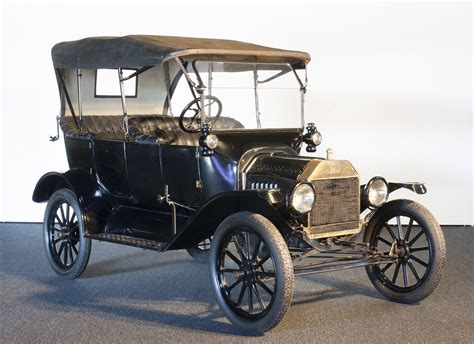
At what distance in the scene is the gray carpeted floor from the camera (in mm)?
4383

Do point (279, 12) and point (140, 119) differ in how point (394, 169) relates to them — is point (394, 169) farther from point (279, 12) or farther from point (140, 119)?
point (140, 119)

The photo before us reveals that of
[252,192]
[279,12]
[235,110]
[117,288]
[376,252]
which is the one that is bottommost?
[117,288]

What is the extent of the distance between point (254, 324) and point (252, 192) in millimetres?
761

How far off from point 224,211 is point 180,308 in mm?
697

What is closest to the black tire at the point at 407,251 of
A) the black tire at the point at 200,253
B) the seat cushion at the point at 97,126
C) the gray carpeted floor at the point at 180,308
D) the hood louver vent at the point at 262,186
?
the gray carpeted floor at the point at 180,308

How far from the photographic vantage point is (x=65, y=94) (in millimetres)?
6270

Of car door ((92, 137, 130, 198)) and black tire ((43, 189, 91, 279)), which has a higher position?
car door ((92, 137, 130, 198))

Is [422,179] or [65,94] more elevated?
[65,94]

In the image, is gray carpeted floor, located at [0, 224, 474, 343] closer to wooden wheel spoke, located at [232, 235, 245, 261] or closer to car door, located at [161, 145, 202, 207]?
wooden wheel spoke, located at [232, 235, 245, 261]

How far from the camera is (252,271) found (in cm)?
450

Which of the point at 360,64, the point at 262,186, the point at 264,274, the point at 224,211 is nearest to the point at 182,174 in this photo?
the point at 224,211

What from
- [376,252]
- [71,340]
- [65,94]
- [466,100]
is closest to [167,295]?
[71,340]

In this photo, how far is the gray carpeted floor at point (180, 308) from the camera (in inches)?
173

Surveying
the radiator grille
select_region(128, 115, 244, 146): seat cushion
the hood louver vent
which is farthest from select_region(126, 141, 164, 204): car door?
the radiator grille
